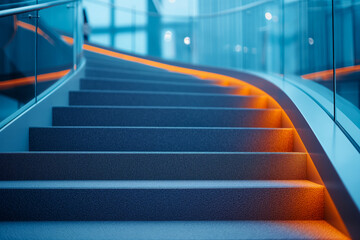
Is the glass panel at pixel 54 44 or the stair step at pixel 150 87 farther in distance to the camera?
the stair step at pixel 150 87

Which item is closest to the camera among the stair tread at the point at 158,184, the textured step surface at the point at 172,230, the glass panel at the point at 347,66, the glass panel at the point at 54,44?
the textured step surface at the point at 172,230

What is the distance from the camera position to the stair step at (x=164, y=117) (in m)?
2.43

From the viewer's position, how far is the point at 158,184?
1.79m

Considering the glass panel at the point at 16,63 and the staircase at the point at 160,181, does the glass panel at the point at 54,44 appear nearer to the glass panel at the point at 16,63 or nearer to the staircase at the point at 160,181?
the glass panel at the point at 16,63

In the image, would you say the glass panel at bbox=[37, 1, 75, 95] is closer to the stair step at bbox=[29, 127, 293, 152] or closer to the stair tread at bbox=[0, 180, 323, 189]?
the stair step at bbox=[29, 127, 293, 152]

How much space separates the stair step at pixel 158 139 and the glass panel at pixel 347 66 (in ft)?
1.33

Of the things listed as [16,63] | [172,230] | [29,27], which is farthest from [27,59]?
[172,230]

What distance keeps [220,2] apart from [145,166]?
3780mm

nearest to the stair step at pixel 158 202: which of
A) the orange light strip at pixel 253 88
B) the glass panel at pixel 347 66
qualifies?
the orange light strip at pixel 253 88

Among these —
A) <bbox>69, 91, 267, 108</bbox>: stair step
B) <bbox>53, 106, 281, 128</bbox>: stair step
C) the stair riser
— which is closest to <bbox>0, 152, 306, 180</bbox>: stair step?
the stair riser

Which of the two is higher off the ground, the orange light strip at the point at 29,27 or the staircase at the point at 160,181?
the orange light strip at the point at 29,27

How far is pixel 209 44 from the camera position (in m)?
5.16

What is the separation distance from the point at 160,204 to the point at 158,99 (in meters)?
1.29

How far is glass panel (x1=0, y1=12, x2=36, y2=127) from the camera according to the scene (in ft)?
7.00
